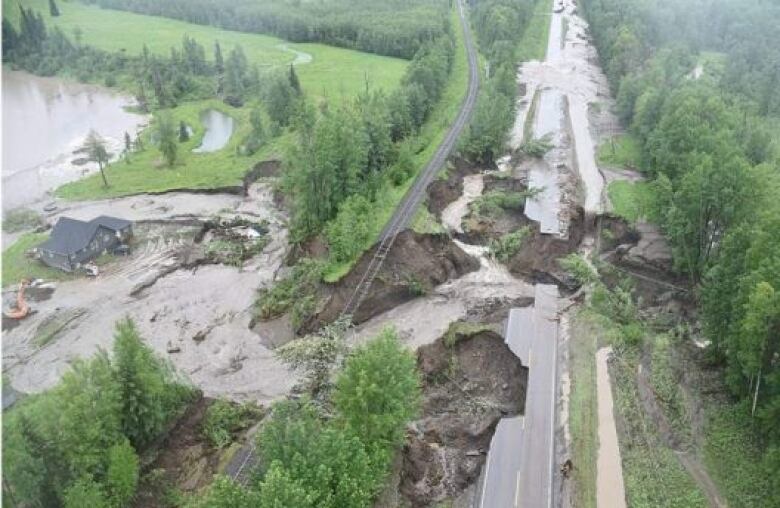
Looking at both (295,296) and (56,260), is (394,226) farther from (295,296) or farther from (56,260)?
(56,260)

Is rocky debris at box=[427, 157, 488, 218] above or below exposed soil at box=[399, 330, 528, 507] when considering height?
above

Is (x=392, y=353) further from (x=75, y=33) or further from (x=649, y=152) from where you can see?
Answer: (x=75, y=33)

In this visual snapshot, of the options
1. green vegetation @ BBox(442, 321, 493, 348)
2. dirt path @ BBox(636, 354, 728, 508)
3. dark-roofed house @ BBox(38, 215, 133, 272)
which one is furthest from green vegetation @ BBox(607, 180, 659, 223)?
dark-roofed house @ BBox(38, 215, 133, 272)

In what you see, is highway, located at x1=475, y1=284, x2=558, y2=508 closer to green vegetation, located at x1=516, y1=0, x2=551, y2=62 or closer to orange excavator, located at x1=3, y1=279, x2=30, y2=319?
orange excavator, located at x1=3, y1=279, x2=30, y2=319

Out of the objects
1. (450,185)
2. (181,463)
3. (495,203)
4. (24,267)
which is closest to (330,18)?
(450,185)

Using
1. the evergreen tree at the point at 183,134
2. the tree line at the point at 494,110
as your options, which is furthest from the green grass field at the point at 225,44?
the evergreen tree at the point at 183,134

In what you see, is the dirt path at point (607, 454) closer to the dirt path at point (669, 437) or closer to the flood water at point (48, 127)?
the dirt path at point (669, 437)
